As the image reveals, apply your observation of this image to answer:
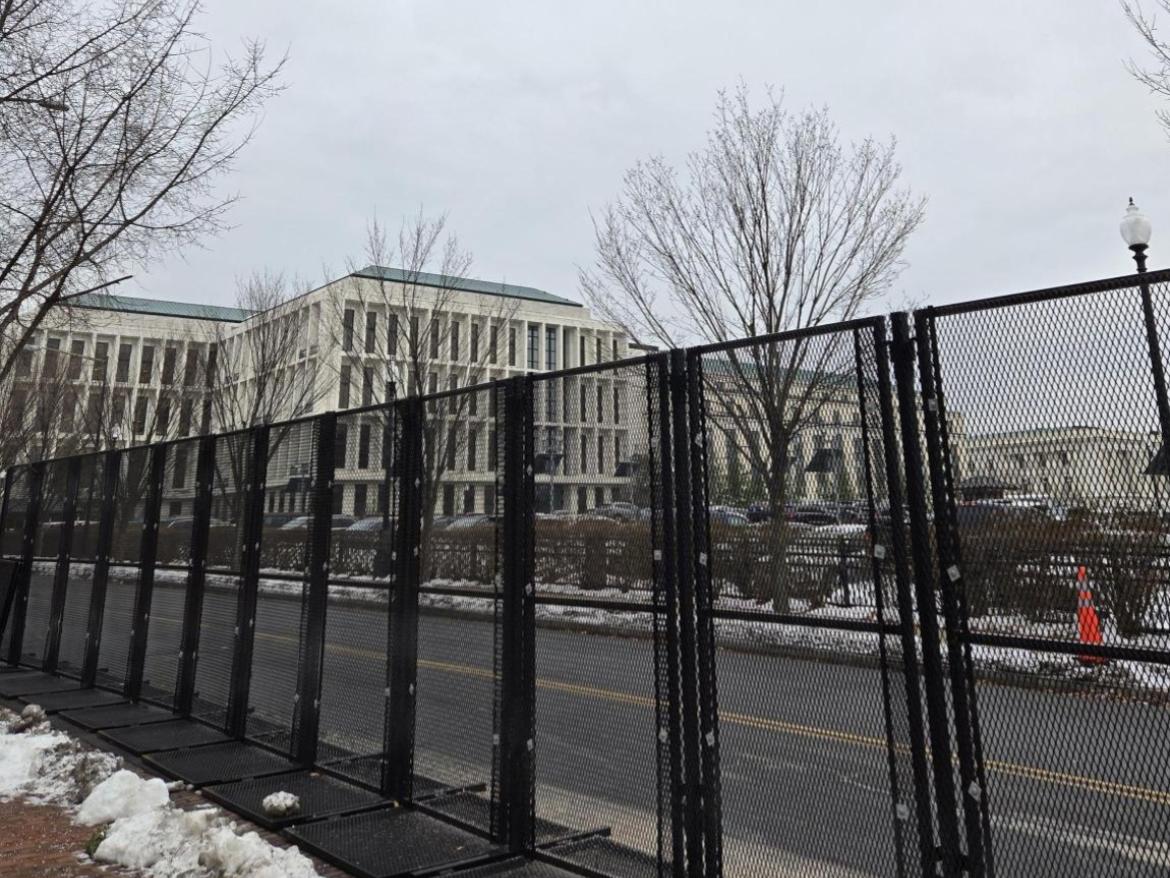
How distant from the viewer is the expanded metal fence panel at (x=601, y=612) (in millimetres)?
4148

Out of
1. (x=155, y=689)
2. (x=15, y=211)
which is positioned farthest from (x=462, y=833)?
(x=15, y=211)

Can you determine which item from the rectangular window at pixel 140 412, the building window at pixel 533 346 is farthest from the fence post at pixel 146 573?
the building window at pixel 533 346

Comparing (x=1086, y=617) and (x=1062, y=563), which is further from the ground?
(x=1062, y=563)

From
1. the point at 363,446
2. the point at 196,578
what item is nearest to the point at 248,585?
the point at 196,578

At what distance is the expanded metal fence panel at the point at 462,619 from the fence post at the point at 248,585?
239 centimetres

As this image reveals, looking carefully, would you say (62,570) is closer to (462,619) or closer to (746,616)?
(462,619)

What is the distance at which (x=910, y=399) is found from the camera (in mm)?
3246

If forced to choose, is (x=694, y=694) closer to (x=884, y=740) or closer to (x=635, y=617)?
(x=635, y=617)

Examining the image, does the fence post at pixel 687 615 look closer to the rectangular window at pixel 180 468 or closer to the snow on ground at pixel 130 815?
the snow on ground at pixel 130 815

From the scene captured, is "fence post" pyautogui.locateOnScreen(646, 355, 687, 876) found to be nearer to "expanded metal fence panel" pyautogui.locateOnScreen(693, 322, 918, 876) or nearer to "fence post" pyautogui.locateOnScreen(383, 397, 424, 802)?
"expanded metal fence panel" pyautogui.locateOnScreen(693, 322, 918, 876)

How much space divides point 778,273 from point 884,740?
427 inches

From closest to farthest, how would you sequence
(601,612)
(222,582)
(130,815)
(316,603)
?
(601,612) < (130,815) < (316,603) < (222,582)

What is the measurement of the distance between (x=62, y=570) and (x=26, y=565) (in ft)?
3.27

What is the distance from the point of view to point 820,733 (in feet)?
11.0
